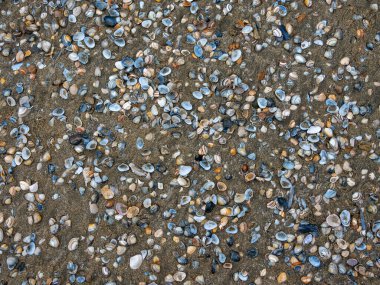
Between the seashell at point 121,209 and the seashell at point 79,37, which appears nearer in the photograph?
the seashell at point 121,209

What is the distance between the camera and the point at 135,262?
102 inches

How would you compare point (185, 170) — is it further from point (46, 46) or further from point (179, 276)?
point (46, 46)

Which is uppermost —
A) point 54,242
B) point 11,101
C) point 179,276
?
point 11,101

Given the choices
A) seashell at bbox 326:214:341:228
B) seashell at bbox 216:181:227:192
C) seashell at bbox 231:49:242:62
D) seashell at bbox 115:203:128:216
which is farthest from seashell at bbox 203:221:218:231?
seashell at bbox 231:49:242:62

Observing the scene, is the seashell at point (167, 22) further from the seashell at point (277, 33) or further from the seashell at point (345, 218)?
the seashell at point (345, 218)

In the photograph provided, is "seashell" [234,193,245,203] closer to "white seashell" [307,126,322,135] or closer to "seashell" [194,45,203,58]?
"white seashell" [307,126,322,135]

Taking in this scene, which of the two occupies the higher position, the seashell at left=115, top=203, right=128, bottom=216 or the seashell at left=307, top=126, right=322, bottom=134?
the seashell at left=307, top=126, right=322, bottom=134

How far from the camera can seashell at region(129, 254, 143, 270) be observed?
8.50ft

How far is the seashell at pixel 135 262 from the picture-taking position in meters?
2.59

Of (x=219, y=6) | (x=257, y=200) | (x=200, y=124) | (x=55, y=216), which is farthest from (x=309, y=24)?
(x=55, y=216)

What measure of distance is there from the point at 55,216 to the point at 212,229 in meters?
0.82

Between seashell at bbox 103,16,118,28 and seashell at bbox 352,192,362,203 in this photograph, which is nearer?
seashell at bbox 352,192,362,203

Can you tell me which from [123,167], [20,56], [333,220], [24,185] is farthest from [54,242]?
[333,220]

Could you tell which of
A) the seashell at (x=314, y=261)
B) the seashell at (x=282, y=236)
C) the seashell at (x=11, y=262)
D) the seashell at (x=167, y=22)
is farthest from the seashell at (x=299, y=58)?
the seashell at (x=11, y=262)
